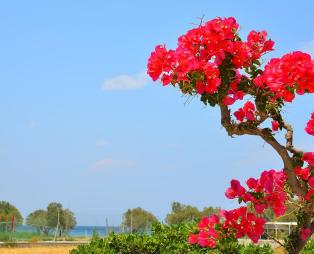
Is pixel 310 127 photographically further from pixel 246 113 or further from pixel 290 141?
pixel 246 113

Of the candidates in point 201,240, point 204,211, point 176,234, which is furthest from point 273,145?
point 204,211

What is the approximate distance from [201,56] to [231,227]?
186 cm

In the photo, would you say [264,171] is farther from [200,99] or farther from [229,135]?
[200,99]

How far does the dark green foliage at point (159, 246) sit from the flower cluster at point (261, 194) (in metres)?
3.88

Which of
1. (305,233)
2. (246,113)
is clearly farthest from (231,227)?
(246,113)

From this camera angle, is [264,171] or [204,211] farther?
[204,211]

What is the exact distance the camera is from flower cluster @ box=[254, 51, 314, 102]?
550 centimetres

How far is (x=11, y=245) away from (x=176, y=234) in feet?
57.9

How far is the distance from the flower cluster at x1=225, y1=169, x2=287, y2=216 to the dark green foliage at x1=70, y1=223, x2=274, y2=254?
3.88m

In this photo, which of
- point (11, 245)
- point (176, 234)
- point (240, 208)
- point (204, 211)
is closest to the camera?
point (240, 208)

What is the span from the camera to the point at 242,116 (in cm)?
617

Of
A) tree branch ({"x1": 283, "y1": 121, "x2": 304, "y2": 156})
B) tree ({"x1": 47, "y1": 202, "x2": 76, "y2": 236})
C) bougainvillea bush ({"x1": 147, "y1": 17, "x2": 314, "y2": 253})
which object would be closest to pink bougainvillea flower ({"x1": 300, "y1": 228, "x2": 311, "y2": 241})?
bougainvillea bush ({"x1": 147, "y1": 17, "x2": 314, "y2": 253})

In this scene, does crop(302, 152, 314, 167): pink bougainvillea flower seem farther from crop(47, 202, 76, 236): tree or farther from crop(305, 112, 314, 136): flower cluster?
crop(47, 202, 76, 236): tree

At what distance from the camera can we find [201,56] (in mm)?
5691
